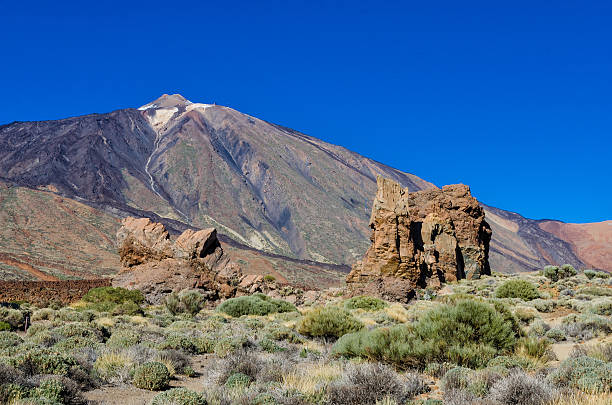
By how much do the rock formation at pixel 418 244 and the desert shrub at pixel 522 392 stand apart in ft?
59.9

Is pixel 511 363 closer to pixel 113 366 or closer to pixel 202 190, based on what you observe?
pixel 113 366

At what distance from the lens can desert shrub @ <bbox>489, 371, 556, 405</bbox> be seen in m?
5.27

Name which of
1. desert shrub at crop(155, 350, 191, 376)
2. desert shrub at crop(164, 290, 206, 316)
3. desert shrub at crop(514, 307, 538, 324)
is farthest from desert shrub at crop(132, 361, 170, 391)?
desert shrub at crop(164, 290, 206, 316)

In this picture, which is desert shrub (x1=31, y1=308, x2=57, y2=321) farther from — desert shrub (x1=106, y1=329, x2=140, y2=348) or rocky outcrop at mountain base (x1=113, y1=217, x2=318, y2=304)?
rocky outcrop at mountain base (x1=113, y1=217, x2=318, y2=304)

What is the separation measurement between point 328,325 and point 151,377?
6066 mm

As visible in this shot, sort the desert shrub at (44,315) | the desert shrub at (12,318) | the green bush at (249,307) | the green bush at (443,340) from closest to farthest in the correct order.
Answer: the green bush at (443,340) < the desert shrub at (12,318) < the desert shrub at (44,315) < the green bush at (249,307)

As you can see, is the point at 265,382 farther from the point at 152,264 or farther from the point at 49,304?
the point at 152,264

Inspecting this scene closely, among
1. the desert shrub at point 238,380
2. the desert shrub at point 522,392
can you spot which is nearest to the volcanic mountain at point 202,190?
the desert shrub at point 238,380

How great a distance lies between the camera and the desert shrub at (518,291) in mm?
22172

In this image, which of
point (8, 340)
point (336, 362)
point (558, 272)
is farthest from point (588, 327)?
point (558, 272)

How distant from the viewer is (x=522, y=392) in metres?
5.43

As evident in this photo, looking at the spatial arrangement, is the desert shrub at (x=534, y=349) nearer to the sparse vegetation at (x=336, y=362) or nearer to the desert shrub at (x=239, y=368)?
the sparse vegetation at (x=336, y=362)

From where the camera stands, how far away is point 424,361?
323 inches

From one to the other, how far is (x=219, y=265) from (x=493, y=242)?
14255 cm
